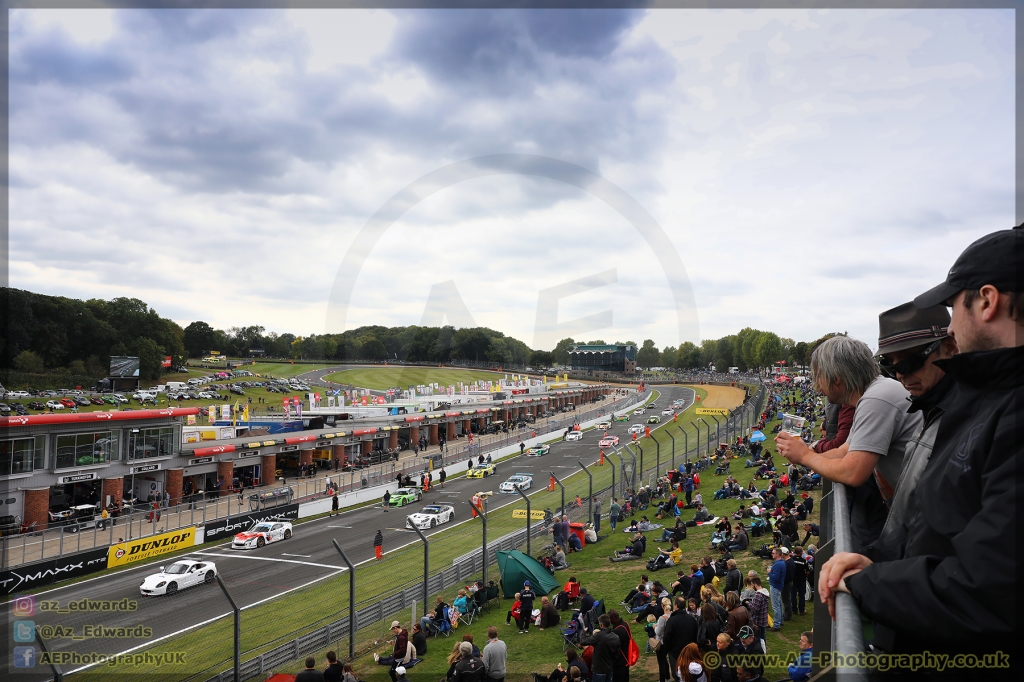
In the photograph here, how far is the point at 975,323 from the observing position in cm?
186

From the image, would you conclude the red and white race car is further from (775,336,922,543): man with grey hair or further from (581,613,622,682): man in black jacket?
(775,336,922,543): man with grey hair

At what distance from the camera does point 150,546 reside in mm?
24328

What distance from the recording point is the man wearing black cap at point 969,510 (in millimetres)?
1429

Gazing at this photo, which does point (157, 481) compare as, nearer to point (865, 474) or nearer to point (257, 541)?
point (257, 541)

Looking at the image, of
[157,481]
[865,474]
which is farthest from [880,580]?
[157,481]

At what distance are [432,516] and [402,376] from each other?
348ft

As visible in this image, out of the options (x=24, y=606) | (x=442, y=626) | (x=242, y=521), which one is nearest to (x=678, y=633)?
(x=442, y=626)

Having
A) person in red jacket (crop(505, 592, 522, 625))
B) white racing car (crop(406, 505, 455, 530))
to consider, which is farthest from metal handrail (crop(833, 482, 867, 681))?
white racing car (crop(406, 505, 455, 530))

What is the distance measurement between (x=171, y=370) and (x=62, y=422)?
86765 millimetres

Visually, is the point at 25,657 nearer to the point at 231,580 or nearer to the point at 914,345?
the point at 231,580

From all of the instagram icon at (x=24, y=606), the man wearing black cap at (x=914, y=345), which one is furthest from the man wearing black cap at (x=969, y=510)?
the instagram icon at (x=24, y=606)

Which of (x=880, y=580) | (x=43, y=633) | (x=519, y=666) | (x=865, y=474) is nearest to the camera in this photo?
(x=880, y=580)

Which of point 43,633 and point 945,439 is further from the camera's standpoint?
point 43,633

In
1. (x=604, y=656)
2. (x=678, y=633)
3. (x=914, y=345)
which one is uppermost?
(x=914, y=345)
